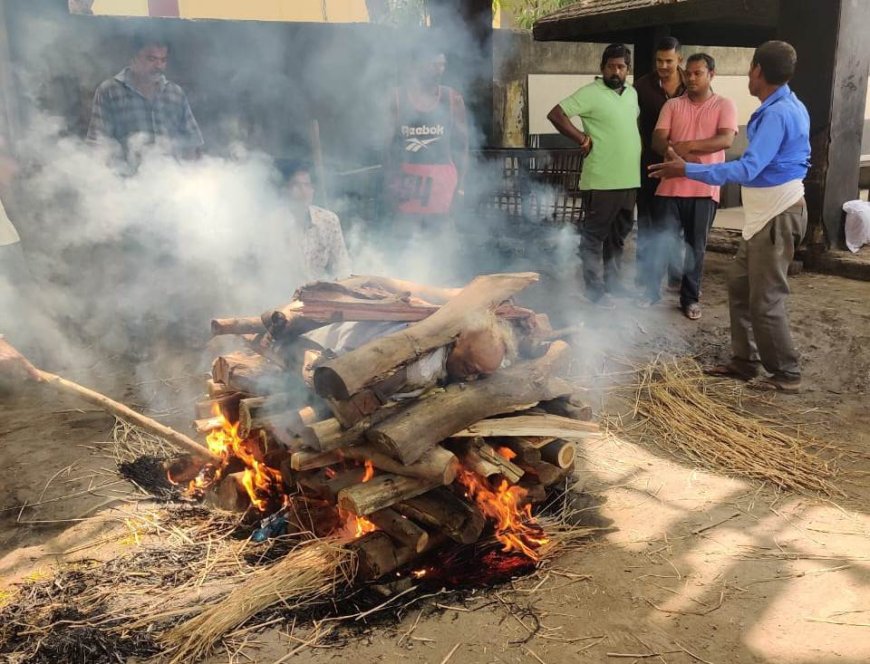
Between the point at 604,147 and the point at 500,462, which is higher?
the point at 604,147

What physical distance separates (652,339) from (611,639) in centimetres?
387

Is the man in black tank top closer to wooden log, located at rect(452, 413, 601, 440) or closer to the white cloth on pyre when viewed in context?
the white cloth on pyre

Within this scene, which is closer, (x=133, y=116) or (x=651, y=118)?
(x=133, y=116)

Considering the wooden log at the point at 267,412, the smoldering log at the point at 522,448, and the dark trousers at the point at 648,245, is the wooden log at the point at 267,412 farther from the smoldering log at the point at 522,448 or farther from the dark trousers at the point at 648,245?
the dark trousers at the point at 648,245

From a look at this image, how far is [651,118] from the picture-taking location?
24.4ft

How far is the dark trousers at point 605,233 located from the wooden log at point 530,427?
3.40m

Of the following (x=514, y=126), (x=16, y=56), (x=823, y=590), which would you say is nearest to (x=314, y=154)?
(x=16, y=56)

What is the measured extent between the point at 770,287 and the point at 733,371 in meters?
0.85

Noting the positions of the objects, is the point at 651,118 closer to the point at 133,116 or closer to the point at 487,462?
the point at 133,116

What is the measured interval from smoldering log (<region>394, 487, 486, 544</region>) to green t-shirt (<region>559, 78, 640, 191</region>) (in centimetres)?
425

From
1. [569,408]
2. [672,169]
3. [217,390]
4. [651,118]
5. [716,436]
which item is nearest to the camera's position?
[569,408]

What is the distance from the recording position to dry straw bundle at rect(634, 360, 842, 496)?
429cm

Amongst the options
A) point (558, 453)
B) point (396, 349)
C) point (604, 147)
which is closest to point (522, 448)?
point (558, 453)

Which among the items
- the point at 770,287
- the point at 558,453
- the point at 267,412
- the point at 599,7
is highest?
the point at 599,7
